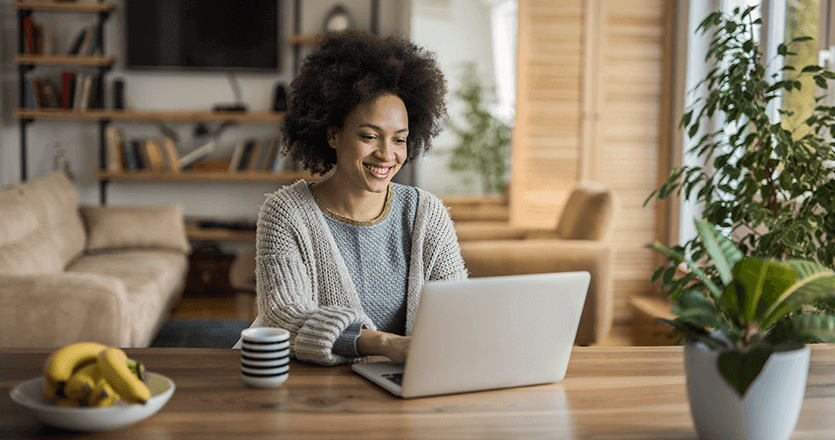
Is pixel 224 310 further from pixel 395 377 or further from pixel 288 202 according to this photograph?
pixel 395 377

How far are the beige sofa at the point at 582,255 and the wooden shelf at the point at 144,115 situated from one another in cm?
215

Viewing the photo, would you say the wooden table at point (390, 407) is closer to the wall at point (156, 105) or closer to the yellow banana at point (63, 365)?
the yellow banana at point (63, 365)

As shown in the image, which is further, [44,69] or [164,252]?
[44,69]

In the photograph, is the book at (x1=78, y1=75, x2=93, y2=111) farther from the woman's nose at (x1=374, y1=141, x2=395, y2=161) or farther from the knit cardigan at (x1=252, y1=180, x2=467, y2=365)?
the woman's nose at (x1=374, y1=141, x2=395, y2=161)

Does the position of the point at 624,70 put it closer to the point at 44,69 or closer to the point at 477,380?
the point at 477,380

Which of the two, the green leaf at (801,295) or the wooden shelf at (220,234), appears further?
the wooden shelf at (220,234)

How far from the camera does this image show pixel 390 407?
101 cm

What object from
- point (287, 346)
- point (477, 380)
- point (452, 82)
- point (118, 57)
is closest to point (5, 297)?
point (287, 346)

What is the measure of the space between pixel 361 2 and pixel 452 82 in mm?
1438

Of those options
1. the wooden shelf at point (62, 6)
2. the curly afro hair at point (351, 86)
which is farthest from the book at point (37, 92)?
the curly afro hair at point (351, 86)

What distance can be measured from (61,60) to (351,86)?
3.83m

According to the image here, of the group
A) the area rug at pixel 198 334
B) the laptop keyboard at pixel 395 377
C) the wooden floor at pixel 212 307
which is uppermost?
the laptop keyboard at pixel 395 377

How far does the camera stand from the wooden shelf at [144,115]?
472cm

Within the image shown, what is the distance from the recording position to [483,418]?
98 cm
